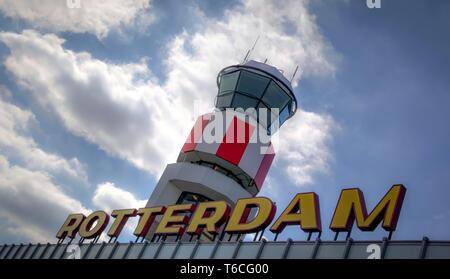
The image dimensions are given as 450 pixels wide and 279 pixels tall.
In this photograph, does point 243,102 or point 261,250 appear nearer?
point 261,250

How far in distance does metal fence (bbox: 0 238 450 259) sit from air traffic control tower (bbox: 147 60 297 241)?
8.46m

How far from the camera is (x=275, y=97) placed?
138ft

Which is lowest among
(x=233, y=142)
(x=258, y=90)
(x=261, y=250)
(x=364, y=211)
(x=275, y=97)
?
(x=261, y=250)

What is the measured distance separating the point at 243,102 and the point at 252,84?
81.1 inches

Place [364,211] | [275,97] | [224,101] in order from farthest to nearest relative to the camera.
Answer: [224,101]
[275,97]
[364,211]

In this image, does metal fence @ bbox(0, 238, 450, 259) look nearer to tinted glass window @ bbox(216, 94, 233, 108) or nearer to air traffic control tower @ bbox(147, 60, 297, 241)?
air traffic control tower @ bbox(147, 60, 297, 241)

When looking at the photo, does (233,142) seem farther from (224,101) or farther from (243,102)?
(224,101)

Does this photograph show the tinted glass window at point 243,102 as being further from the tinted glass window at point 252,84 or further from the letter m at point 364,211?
the letter m at point 364,211

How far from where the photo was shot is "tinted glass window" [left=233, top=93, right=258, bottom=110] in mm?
41312

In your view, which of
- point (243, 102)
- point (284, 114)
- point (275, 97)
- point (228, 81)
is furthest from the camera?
point (284, 114)

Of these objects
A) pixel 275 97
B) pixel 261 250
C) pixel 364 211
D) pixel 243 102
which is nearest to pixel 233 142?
pixel 243 102

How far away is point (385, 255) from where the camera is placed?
17297 mm

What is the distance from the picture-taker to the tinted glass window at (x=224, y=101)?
42.0 meters
